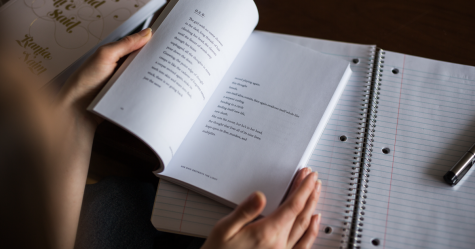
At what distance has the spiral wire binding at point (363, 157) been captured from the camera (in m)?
0.57

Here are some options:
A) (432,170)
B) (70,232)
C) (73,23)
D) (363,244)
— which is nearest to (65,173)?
(70,232)

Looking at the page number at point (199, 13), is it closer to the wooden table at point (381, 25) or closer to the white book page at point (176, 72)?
the white book page at point (176, 72)

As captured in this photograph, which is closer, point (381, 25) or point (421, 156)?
point (421, 156)

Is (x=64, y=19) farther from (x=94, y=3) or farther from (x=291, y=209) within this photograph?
(x=291, y=209)

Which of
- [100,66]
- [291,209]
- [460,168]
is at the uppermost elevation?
[460,168]

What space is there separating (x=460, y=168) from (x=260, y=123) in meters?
0.40

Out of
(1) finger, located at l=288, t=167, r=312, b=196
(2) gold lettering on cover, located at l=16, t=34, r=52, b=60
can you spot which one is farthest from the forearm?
(1) finger, located at l=288, t=167, r=312, b=196

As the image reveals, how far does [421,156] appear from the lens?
0.62 metres

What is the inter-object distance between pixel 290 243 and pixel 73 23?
27.9 inches

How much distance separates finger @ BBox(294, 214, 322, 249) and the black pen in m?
0.27

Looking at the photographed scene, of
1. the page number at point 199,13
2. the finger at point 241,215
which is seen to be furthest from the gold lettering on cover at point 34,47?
the finger at point 241,215

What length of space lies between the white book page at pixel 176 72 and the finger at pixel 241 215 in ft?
0.54

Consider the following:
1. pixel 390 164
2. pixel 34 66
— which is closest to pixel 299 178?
pixel 390 164

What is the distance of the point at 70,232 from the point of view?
0.64m
